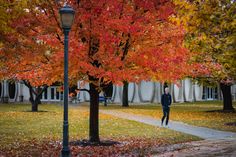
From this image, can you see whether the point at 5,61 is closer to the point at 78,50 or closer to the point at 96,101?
the point at 78,50

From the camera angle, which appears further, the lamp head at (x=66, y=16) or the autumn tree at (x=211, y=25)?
the lamp head at (x=66, y=16)

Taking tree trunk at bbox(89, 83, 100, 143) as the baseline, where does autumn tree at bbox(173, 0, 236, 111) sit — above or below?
above

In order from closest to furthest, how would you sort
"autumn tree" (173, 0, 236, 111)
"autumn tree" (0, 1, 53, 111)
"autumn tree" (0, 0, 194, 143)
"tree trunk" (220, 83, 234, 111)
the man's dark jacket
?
"autumn tree" (173, 0, 236, 111), "autumn tree" (0, 1, 53, 111), "autumn tree" (0, 0, 194, 143), the man's dark jacket, "tree trunk" (220, 83, 234, 111)

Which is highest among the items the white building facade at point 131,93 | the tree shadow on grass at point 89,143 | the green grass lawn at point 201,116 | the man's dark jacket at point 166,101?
the white building facade at point 131,93

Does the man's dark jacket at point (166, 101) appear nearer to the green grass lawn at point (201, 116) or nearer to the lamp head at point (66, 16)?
the green grass lawn at point (201, 116)

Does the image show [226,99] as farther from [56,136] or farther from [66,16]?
[66,16]

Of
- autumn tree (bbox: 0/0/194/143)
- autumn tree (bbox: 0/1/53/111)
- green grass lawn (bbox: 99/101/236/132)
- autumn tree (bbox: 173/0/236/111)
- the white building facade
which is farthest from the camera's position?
the white building facade

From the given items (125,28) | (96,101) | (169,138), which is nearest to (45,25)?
(125,28)

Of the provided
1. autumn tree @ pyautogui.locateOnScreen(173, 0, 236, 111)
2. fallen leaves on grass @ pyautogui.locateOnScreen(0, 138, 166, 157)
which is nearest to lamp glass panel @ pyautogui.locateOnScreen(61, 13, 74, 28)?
autumn tree @ pyautogui.locateOnScreen(173, 0, 236, 111)

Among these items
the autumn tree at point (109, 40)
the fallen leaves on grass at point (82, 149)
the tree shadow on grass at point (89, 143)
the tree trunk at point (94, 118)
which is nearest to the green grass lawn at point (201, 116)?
the fallen leaves on grass at point (82, 149)

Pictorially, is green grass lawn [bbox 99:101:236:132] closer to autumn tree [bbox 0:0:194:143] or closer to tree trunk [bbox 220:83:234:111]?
tree trunk [bbox 220:83:234:111]

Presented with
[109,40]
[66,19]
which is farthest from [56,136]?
[66,19]

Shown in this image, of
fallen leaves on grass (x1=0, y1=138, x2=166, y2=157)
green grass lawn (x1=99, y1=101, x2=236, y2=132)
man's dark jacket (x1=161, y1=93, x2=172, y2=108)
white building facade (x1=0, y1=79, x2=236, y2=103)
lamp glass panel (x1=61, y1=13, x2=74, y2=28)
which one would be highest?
lamp glass panel (x1=61, y1=13, x2=74, y2=28)

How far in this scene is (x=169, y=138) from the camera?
55.8ft
